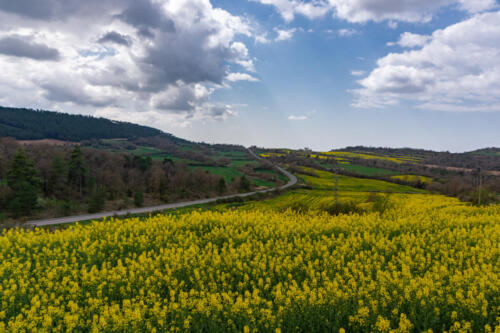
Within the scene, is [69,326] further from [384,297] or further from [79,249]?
[384,297]

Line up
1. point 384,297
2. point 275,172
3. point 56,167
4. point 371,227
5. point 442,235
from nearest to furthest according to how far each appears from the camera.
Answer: point 384,297, point 442,235, point 371,227, point 56,167, point 275,172

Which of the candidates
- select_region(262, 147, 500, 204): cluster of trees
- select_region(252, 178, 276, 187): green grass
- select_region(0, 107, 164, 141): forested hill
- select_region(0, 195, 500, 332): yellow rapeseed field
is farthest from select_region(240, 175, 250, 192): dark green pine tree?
select_region(0, 107, 164, 141): forested hill

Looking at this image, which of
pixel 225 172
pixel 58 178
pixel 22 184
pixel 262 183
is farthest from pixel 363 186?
pixel 22 184

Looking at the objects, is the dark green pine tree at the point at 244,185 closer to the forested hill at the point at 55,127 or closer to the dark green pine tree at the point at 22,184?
the dark green pine tree at the point at 22,184

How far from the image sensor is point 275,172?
107062 mm

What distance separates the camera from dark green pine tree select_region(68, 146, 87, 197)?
65.6m

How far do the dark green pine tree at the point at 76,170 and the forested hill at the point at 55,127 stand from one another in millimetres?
82468

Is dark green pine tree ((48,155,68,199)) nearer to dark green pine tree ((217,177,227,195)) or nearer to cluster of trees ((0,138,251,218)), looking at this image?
cluster of trees ((0,138,251,218))

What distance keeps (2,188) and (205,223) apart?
57.9m

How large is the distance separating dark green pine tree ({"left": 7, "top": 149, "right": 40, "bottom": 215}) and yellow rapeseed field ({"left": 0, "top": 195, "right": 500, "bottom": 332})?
49451 millimetres

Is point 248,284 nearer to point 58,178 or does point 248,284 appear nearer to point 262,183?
point 58,178

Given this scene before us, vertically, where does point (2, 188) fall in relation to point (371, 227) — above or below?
below

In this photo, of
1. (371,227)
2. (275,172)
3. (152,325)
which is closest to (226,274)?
(152,325)

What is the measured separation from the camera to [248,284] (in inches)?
264
